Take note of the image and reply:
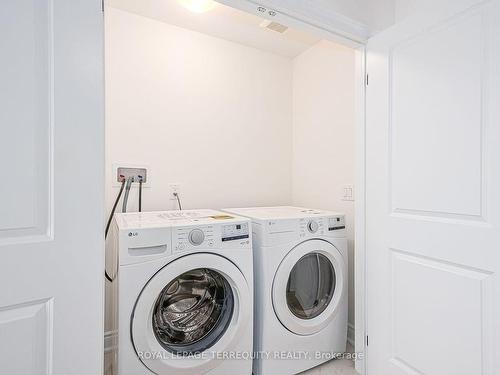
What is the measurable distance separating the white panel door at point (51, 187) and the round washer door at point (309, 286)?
0.92 m

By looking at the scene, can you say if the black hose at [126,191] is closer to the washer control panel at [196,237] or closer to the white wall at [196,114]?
the white wall at [196,114]

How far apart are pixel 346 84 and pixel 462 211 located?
1278 mm

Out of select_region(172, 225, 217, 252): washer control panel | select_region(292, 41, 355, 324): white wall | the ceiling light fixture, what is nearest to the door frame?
select_region(292, 41, 355, 324): white wall

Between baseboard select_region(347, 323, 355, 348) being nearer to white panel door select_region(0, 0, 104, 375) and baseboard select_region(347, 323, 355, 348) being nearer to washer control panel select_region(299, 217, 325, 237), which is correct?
washer control panel select_region(299, 217, 325, 237)

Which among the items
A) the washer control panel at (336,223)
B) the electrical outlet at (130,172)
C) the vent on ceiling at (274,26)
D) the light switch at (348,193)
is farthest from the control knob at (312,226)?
the vent on ceiling at (274,26)

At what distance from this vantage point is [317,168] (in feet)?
7.51

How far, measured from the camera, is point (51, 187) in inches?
32.8

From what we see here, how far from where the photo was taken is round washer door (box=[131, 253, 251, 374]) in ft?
3.83

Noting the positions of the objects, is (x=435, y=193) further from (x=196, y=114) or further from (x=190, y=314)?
(x=196, y=114)

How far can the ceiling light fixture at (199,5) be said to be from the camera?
1748mm

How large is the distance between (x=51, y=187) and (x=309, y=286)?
4.85 ft

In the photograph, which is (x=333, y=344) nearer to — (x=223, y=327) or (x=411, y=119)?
(x=223, y=327)

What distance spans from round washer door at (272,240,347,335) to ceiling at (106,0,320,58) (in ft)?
5.45

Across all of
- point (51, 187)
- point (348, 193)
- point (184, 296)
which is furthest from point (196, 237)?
point (348, 193)
